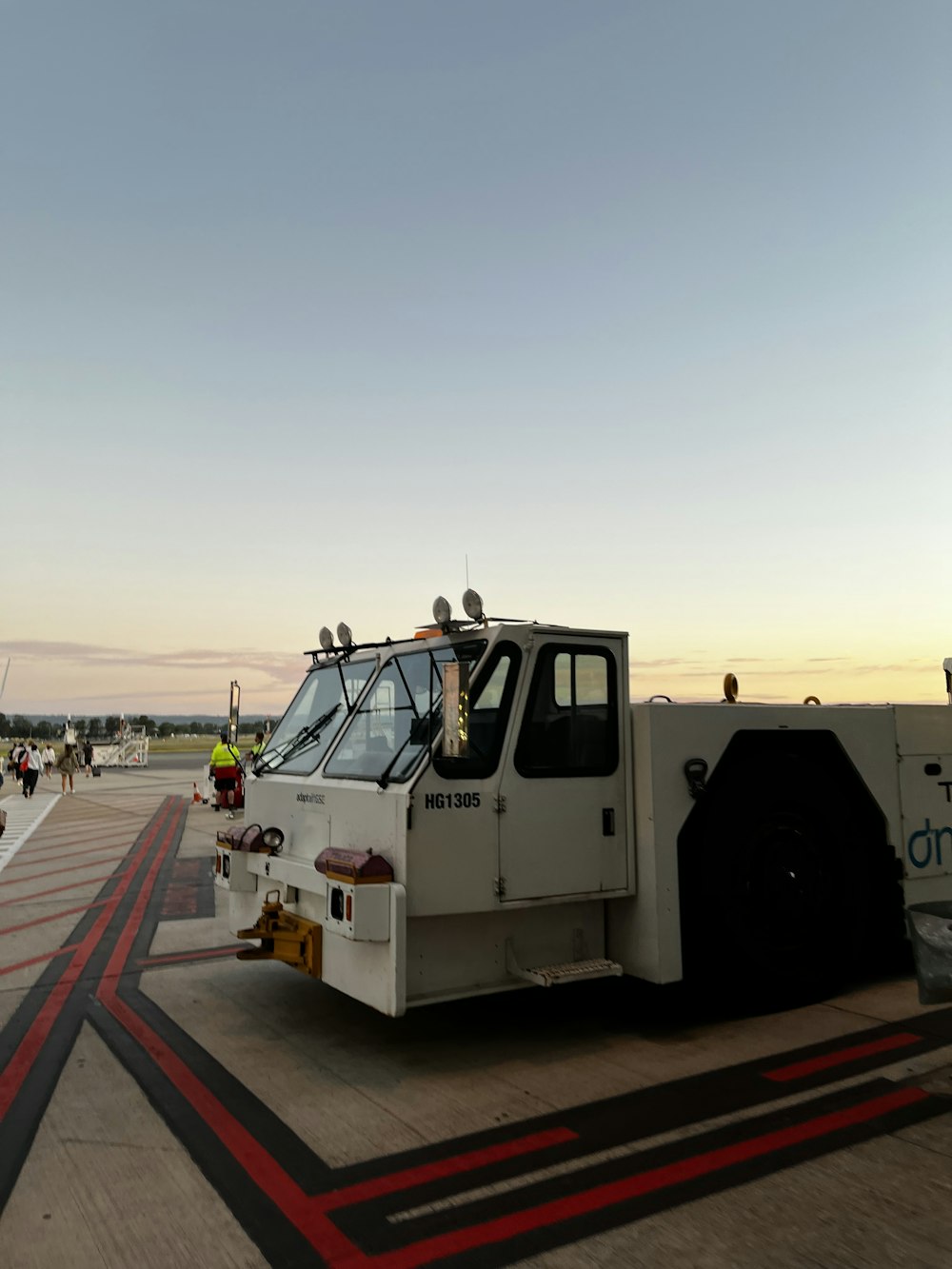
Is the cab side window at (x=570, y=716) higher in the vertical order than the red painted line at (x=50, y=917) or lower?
higher

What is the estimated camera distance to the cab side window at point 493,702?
203 inches

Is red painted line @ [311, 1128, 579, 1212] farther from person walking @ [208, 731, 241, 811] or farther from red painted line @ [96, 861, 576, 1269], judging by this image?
person walking @ [208, 731, 241, 811]

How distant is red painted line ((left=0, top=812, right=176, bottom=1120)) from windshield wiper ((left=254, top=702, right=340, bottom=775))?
2054 millimetres

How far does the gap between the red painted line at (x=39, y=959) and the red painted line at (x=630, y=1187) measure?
5301 mm

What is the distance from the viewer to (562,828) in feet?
17.3

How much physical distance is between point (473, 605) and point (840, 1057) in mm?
3202

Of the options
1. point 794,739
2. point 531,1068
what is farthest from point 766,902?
point 531,1068

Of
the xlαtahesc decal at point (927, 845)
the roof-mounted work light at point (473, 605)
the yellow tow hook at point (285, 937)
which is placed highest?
the roof-mounted work light at point (473, 605)

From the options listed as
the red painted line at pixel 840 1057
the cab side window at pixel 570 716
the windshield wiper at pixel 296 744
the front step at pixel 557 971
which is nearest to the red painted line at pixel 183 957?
the windshield wiper at pixel 296 744

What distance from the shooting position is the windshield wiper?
20.8ft

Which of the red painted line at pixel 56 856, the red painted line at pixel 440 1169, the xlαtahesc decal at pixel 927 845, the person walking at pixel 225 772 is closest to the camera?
the red painted line at pixel 440 1169

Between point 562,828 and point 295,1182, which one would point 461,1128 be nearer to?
point 295,1182

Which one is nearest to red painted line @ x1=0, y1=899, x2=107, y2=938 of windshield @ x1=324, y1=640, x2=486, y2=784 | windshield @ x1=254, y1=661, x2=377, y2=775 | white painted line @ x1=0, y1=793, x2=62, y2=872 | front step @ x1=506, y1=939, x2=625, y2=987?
white painted line @ x1=0, y1=793, x2=62, y2=872

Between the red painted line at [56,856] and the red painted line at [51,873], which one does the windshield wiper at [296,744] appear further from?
the red painted line at [56,856]
